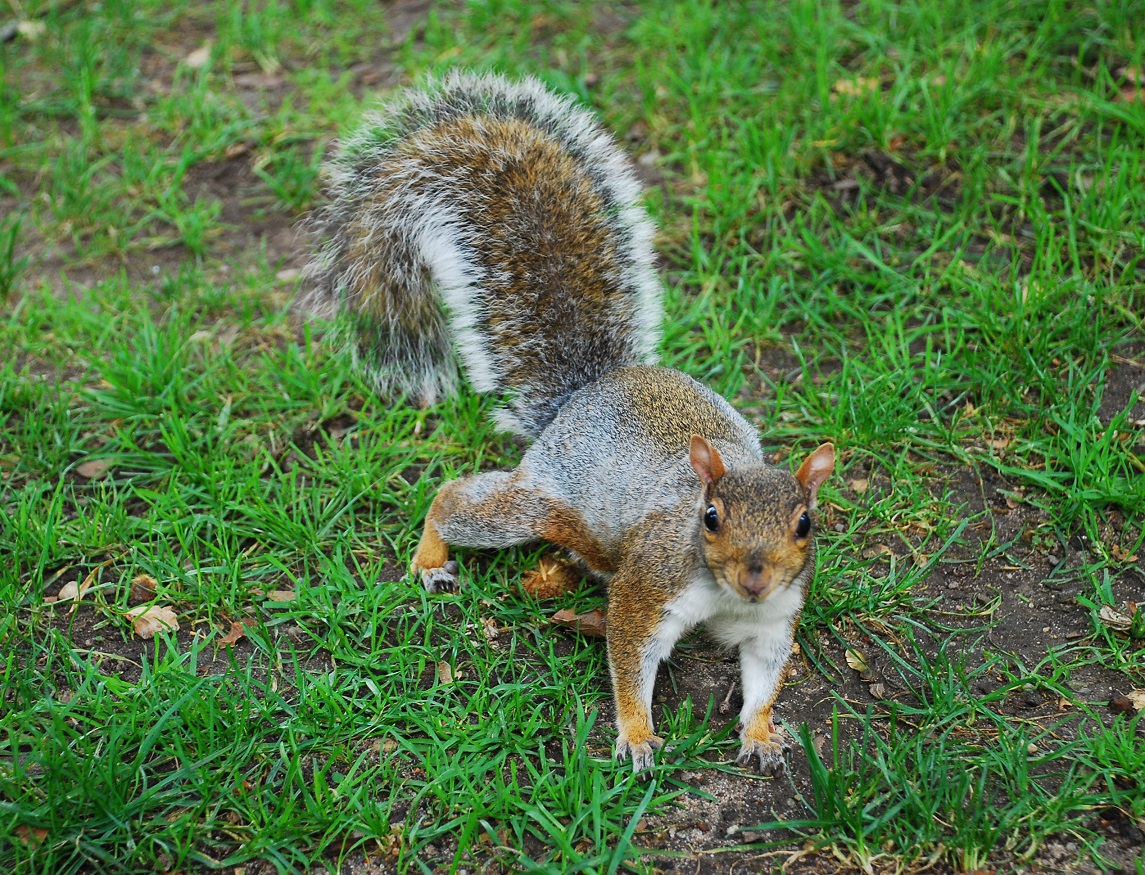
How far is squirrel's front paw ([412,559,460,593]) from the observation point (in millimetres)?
2320

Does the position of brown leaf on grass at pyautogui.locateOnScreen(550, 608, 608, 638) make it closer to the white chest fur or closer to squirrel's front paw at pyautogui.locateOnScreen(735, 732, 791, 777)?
the white chest fur

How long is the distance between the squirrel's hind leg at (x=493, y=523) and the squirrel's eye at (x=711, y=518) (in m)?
0.42

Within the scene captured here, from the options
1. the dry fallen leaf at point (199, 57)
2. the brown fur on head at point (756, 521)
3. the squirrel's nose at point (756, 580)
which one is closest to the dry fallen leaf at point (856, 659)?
the brown fur on head at point (756, 521)

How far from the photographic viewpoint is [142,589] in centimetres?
233

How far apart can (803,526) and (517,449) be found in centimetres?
101

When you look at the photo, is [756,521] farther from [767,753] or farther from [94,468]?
[94,468]

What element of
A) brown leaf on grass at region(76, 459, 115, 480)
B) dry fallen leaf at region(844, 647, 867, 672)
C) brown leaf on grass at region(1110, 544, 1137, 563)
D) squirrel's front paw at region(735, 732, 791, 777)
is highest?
brown leaf on grass at region(76, 459, 115, 480)

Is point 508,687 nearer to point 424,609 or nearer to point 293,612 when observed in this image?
point 424,609

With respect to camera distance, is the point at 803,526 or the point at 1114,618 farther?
the point at 1114,618

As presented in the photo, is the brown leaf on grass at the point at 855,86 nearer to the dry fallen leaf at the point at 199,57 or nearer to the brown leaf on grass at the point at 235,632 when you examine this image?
the dry fallen leaf at the point at 199,57

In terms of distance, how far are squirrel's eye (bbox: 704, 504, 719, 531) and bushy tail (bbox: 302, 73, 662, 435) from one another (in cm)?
67

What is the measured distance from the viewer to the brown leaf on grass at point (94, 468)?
2617mm

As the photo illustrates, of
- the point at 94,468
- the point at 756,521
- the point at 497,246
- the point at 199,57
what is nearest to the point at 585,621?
the point at 756,521

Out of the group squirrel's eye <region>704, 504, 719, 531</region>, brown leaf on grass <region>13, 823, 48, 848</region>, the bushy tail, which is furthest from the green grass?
squirrel's eye <region>704, 504, 719, 531</region>
